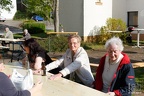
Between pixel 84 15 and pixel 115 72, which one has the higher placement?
pixel 84 15

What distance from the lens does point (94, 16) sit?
1755cm

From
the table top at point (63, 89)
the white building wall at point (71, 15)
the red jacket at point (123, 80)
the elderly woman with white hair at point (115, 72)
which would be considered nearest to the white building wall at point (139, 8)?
the white building wall at point (71, 15)

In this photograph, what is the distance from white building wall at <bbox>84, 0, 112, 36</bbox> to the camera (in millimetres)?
17219

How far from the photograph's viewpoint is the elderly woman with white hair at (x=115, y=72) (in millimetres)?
3629

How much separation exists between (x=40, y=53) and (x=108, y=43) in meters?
1.55

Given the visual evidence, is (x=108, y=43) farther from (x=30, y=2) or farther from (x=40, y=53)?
(x=30, y=2)

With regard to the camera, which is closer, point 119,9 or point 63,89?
point 63,89

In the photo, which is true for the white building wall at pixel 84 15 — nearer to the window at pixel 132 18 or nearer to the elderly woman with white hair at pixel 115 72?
the window at pixel 132 18

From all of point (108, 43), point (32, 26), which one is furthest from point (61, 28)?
point (108, 43)

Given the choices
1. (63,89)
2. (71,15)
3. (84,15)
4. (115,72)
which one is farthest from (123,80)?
(71,15)

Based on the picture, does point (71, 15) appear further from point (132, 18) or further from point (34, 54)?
point (34, 54)

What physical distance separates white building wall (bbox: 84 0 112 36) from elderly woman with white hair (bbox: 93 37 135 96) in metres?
13.2

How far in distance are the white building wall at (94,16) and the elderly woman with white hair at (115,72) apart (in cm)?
1322

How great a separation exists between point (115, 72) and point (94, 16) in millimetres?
13968
